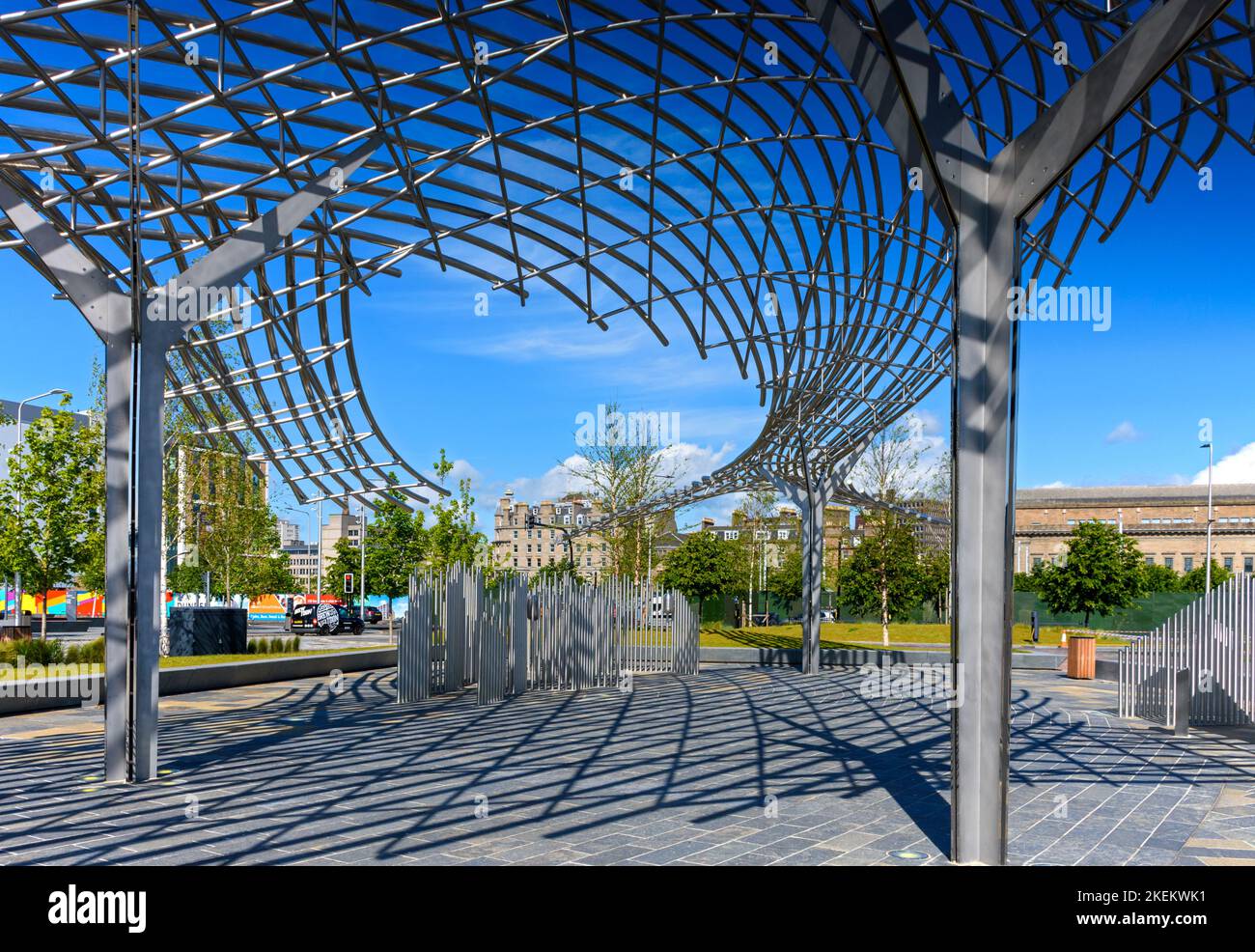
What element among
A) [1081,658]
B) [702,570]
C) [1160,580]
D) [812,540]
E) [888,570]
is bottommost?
[1160,580]

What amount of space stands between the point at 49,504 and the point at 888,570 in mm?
28844

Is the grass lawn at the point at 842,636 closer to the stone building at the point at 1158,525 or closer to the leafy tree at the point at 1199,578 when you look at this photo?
the leafy tree at the point at 1199,578

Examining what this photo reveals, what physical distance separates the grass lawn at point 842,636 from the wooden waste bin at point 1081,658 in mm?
8920

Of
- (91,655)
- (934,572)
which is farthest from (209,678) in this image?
(934,572)

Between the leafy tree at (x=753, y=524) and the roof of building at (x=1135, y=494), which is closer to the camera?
the leafy tree at (x=753, y=524)

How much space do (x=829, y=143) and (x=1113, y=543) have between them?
35853 millimetres

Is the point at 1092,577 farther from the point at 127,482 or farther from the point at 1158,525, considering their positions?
the point at 1158,525

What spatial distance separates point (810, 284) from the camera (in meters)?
23.0

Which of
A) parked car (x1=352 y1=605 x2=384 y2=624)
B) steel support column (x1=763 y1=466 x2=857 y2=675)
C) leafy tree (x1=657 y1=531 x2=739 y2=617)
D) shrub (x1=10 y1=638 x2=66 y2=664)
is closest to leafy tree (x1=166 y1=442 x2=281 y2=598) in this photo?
shrub (x1=10 y1=638 x2=66 y2=664)

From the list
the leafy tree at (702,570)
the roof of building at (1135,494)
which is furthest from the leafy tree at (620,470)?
the roof of building at (1135,494)

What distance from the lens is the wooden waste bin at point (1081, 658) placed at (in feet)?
90.8

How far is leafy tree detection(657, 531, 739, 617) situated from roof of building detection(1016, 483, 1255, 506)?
79.1m

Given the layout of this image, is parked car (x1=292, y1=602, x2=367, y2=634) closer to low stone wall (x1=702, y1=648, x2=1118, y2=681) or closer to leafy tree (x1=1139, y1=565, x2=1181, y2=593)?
low stone wall (x1=702, y1=648, x2=1118, y2=681)

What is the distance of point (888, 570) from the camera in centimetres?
3978
